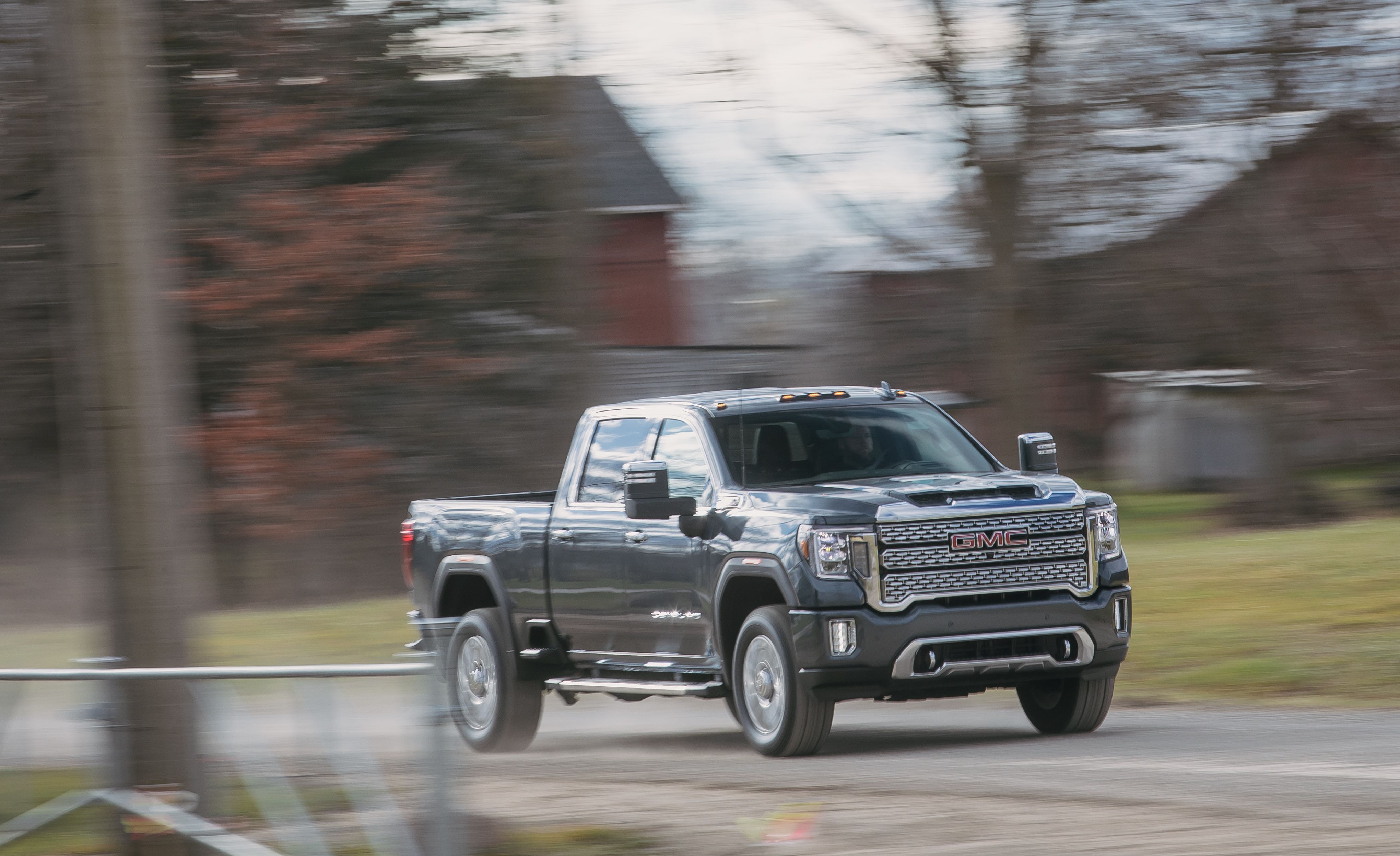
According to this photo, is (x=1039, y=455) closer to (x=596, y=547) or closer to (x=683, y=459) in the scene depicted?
(x=683, y=459)

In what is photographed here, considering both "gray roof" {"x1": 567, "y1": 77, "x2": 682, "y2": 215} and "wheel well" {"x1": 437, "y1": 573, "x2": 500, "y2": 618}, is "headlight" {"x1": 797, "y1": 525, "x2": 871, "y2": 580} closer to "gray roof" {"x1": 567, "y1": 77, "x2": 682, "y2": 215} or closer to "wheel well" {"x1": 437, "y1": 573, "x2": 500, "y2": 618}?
"wheel well" {"x1": 437, "y1": 573, "x2": 500, "y2": 618}

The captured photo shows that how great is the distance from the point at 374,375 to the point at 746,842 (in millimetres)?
16318

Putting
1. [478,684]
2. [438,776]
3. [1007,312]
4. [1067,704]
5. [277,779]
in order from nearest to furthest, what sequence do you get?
1. [438,776]
2. [277,779]
3. [1067,704]
4. [478,684]
5. [1007,312]

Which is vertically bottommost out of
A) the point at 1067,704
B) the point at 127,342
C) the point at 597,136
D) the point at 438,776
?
the point at 1067,704

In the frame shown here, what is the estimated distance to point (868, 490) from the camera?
10297 millimetres

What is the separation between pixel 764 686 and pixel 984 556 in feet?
4.52

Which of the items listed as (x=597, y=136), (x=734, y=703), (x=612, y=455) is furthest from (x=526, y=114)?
(x=734, y=703)

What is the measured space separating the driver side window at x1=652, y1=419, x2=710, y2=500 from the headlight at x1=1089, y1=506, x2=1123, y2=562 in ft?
7.25

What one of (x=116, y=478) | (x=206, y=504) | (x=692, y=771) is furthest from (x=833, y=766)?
(x=206, y=504)

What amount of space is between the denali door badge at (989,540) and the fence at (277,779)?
3683mm

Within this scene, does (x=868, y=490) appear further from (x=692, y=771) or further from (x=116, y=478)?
(x=116, y=478)

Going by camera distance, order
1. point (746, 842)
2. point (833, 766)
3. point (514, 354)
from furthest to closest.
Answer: point (514, 354)
point (833, 766)
point (746, 842)

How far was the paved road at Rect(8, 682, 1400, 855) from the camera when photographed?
7.08m

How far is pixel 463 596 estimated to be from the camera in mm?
12938
